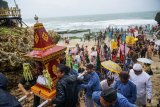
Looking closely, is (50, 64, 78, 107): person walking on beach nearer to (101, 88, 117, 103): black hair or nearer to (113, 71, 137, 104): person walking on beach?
(113, 71, 137, 104): person walking on beach

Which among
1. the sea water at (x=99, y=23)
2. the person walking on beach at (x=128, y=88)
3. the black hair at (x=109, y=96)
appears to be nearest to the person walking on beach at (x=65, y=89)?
the person walking on beach at (x=128, y=88)

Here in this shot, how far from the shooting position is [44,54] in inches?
209

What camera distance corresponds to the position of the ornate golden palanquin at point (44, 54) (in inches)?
211

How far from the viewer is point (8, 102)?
2809 mm

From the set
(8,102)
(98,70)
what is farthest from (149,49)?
(8,102)

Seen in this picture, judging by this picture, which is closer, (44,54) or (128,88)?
(128,88)

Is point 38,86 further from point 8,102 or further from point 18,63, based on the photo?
point 18,63

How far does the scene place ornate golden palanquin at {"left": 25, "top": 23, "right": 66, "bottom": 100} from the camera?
535 cm

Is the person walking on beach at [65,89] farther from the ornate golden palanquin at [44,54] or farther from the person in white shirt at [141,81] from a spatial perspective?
the person in white shirt at [141,81]

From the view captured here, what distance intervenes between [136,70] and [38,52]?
2627mm

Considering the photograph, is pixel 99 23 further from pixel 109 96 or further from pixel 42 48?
pixel 109 96

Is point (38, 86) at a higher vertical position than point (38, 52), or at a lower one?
lower

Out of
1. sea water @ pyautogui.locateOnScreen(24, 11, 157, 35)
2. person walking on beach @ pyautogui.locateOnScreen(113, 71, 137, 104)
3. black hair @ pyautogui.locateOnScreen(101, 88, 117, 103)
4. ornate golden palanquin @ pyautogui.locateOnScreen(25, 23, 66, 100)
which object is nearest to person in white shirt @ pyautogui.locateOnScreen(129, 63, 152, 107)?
person walking on beach @ pyautogui.locateOnScreen(113, 71, 137, 104)

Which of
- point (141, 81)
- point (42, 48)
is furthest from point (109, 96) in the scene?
point (42, 48)
